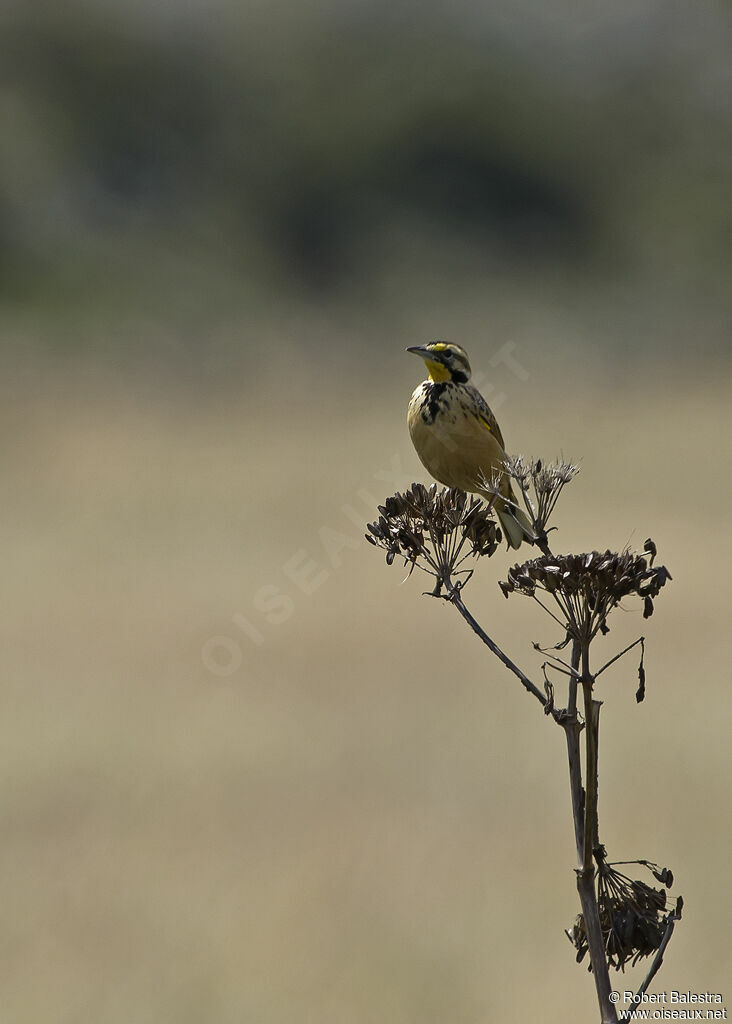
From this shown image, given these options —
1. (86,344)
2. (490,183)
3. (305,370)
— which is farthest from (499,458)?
(490,183)

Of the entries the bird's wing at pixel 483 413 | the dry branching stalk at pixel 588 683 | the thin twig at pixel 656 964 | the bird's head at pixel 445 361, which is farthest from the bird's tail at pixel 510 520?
the thin twig at pixel 656 964

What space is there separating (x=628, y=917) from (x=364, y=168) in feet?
222

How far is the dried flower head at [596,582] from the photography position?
1.38 metres

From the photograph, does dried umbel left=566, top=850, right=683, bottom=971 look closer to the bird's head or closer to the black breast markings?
the black breast markings

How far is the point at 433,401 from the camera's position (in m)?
2.78

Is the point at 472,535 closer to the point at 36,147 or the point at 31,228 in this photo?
the point at 31,228

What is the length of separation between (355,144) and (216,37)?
17.7 m

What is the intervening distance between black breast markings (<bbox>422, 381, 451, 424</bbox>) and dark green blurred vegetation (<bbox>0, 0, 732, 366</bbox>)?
51.8 metres

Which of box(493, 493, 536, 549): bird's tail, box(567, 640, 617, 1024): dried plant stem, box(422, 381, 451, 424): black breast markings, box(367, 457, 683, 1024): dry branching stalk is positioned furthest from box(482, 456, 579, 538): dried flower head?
box(422, 381, 451, 424): black breast markings

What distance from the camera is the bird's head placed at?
288 centimetres

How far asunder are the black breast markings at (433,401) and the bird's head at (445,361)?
26 mm

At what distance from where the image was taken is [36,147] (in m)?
70.0

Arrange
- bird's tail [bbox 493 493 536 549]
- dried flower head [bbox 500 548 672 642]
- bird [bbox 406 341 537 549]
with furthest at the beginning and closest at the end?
1. bird [bbox 406 341 537 549]
2. bird's tail [bbox 493 493 536 549]
3. dried flower head [bbox 500 548 672 642]

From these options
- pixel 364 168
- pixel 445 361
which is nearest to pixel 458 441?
pixel 445 361
